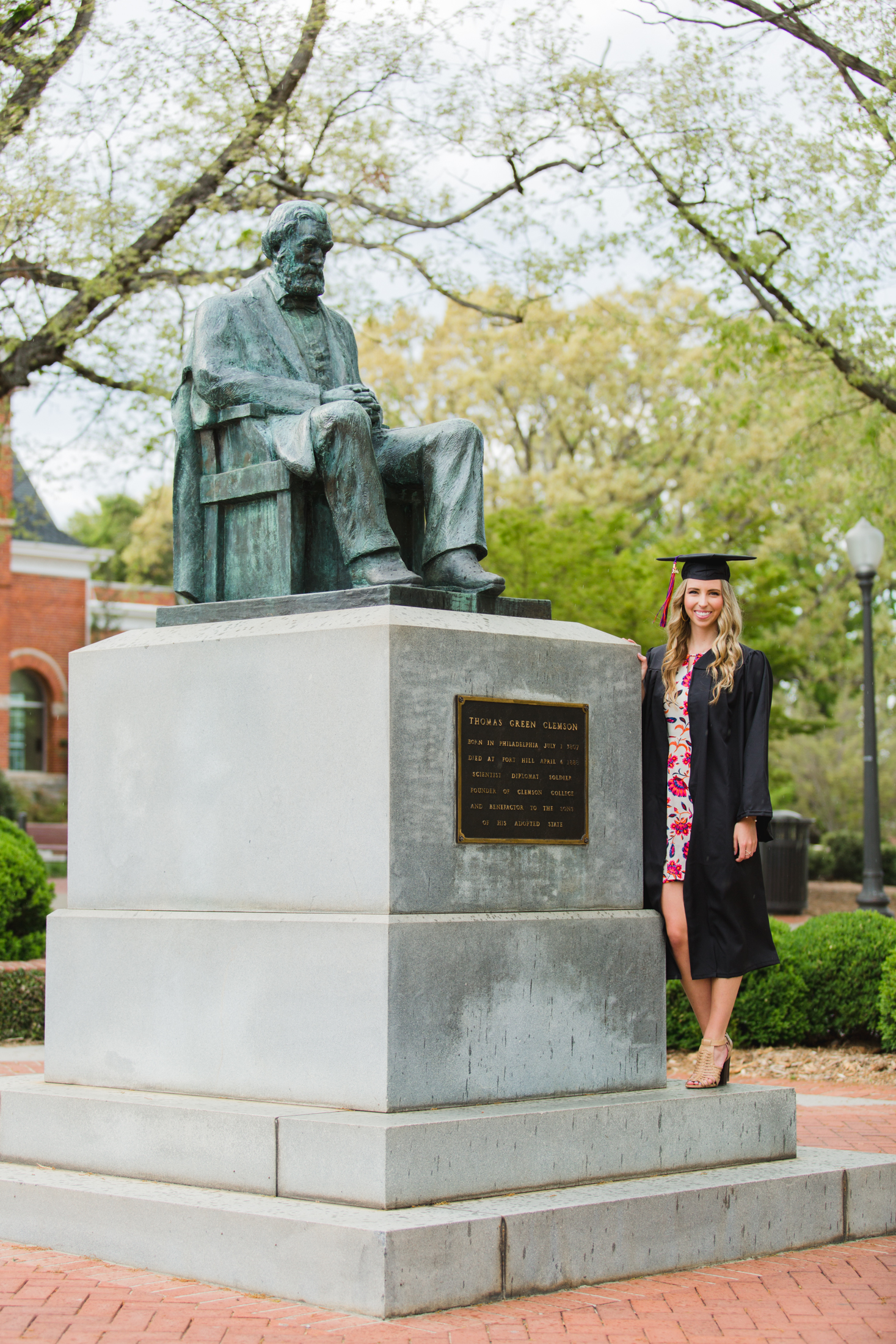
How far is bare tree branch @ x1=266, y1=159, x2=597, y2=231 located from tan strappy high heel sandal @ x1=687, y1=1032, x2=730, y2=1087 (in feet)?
39.4

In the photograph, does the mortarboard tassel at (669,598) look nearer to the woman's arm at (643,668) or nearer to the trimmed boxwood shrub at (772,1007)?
the woman's arm at (643,668)

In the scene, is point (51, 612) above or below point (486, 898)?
above

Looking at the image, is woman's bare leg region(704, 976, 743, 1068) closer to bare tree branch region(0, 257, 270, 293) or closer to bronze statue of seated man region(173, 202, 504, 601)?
bronze statue of seated man region(173, 202, 504, 601)

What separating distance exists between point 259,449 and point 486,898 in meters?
1.94

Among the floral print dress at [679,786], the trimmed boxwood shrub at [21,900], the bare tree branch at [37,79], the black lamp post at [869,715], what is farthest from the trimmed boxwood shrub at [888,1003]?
the bare tree branch at [37,79]

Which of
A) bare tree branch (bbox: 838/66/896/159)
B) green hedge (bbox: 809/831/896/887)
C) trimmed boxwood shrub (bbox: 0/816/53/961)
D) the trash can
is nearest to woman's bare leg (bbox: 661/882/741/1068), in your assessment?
trimmed boxwood shrub (bbox: 0/816/53/961)

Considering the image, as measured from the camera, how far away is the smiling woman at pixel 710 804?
582cm

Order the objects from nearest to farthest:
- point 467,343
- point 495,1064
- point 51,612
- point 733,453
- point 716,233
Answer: point 495,1064, point 716,233, point 733,453, point 467,343, point 51,612

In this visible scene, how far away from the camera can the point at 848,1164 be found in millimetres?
5832

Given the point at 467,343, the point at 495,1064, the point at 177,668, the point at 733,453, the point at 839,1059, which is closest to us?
the point at 495,1064

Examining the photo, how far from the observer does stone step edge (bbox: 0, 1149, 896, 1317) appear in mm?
4461

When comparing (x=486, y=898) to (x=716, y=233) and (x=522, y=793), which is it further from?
(x=716, y=233)

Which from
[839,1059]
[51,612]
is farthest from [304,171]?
[51,612]

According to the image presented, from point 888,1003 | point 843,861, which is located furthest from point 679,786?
point 843,861
